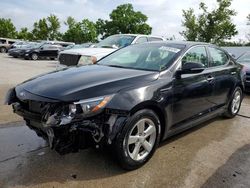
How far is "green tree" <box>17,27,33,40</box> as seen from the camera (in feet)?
174

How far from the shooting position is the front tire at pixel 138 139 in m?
2.97

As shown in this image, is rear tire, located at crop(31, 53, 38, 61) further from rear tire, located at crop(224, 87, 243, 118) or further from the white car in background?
rear tire, located at crop(224, 87, 243, 118)

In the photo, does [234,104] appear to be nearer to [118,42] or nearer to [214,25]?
[118,42]

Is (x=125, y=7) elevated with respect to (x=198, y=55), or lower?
elevated

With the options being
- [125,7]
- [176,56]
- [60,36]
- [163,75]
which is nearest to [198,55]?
[176,56]

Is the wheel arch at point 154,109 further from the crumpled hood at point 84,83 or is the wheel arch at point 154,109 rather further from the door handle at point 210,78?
the door handle at point 210,78

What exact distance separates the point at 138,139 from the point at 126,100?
56cm

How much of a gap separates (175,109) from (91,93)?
1288mm

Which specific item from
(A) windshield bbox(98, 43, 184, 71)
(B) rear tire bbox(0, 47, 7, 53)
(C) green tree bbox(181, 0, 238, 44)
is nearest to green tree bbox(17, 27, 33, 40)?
(B) rear tire bbox(0, 47, 7, 53)

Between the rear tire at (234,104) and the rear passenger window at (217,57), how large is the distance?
712 mm

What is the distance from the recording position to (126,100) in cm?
295

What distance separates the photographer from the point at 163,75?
11.5ft

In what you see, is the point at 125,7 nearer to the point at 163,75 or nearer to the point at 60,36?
the point at 60,36

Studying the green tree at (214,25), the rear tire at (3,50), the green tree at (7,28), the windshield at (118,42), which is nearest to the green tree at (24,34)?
the green tree at (7,28)
